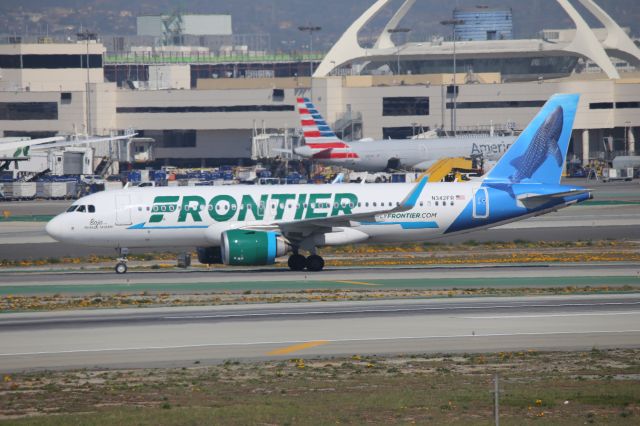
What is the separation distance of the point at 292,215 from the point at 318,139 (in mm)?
66813

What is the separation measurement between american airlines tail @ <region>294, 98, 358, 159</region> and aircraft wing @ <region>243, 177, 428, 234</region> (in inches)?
2530

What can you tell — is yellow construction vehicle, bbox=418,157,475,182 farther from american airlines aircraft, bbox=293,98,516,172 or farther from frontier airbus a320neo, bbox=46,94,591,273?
frontier airbus a320neo, bbox=46,94,591,273

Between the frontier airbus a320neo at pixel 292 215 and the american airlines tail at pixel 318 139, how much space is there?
62.3 metres

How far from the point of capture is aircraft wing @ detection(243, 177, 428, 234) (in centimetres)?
4809

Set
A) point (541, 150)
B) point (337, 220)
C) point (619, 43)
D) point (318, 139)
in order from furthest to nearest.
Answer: point (619, 43) < point (318, 139) < point (541, 150) < point (337, 220)

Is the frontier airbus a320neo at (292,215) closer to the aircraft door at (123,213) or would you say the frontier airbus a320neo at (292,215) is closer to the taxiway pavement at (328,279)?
the aircraft door at (123,213)

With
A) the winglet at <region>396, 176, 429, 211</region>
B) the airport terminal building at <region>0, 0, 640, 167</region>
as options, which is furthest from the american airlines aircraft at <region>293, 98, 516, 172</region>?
the winglet at <region>396, 176, 429, 211</region>

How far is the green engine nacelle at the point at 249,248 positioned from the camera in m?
47.2

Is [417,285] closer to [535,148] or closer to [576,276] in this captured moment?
[576,276]

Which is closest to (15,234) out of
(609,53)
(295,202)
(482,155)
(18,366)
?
Result: (295,202)

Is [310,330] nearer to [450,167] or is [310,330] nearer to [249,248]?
[249,248]

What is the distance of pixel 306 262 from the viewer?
163ft

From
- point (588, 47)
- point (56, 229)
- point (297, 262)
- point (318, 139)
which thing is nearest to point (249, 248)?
point (297, 262)

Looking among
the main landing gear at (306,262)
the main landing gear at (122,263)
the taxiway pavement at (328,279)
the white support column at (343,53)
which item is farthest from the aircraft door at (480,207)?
the white support column at (343,53)
